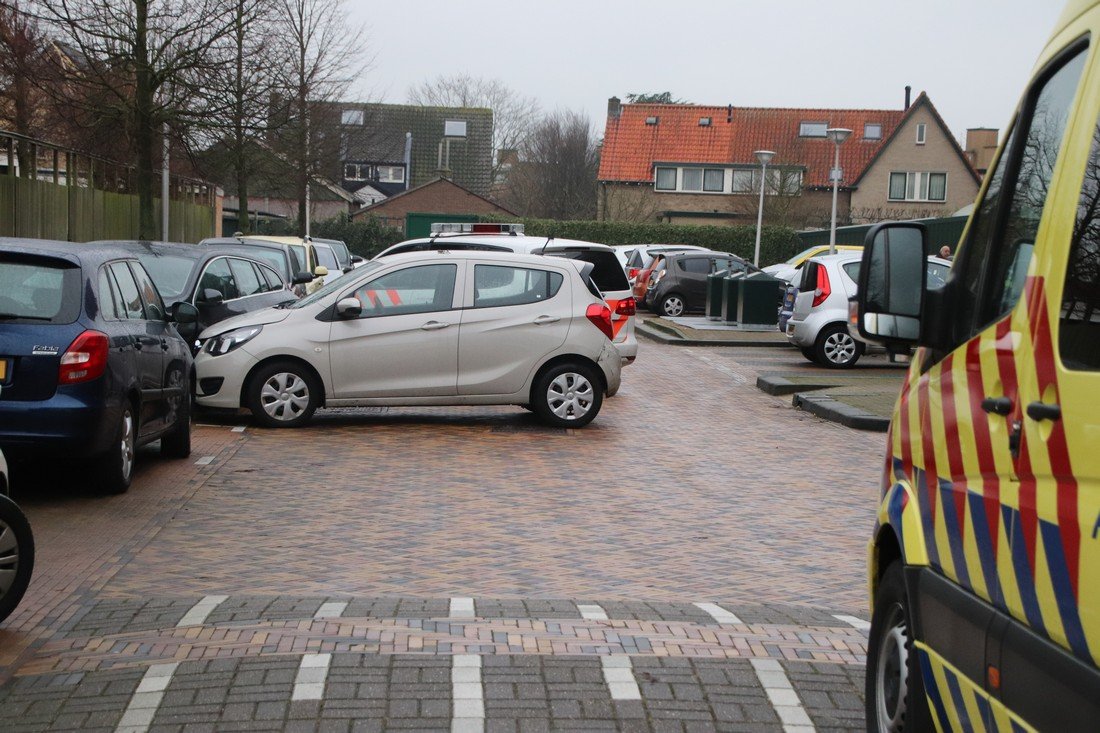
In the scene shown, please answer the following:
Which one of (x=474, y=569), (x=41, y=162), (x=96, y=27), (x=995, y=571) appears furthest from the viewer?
(x=96, y=27)

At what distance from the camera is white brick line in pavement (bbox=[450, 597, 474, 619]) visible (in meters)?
6.16

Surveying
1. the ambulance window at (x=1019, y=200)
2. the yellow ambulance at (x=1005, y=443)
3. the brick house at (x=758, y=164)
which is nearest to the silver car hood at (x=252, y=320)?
the yellow ambulance at (x=1005, y=443)

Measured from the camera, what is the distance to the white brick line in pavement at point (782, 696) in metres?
4.72

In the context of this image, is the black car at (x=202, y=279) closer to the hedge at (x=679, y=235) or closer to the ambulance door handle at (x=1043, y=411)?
the ambulance door handle at (x=1043, y=411)

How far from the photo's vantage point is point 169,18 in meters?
25.5

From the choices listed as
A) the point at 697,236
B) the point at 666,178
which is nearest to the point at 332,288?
the point at 697,236

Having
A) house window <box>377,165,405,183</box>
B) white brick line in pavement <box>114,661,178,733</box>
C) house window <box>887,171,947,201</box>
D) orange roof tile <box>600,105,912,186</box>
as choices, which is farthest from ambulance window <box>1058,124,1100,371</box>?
house window <box>377,165,405,183</box>

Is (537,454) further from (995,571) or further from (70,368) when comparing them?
(995,571)

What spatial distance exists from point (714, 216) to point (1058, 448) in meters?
69.7

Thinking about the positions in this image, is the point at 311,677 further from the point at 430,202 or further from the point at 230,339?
the point at 430,202

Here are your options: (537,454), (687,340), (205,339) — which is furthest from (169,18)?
(537,454)

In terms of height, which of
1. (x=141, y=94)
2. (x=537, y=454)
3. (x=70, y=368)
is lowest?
(x=537, y=454)

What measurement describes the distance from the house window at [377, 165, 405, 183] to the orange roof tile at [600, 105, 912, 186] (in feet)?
65.6

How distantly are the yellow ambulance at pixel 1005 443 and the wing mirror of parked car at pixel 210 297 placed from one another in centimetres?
1057
